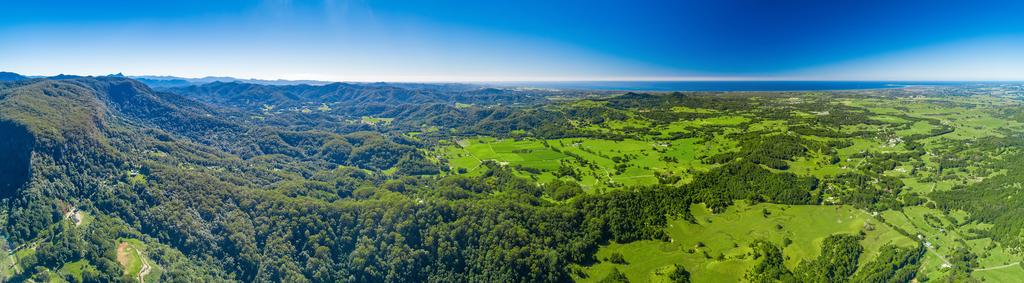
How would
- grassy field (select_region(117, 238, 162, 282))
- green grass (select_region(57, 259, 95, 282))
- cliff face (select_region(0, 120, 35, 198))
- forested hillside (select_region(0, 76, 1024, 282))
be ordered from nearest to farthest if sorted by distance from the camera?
green grass (select_region(57, 259, 95, 282))
forested hillside (select_region(0, 76, 1024, 282))
grassy field (select_region(117, 238, 162, 282))
cliff face (select_region(0, 120, 35, 198))

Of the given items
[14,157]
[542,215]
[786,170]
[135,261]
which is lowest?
[135,261]

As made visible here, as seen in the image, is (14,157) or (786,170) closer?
(14,157)

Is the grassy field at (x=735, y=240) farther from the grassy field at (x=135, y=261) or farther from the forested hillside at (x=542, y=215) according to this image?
the grassy field at (x=135, y=261)

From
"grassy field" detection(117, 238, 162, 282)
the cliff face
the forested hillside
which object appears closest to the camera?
the forested hillside

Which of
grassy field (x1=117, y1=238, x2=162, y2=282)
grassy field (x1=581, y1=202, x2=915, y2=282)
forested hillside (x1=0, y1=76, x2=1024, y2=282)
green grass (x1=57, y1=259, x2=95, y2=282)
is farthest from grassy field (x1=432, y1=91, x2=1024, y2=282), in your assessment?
green grass (x1=57, y1=259, x2=95, y2=282)

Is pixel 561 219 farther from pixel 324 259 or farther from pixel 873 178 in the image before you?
pixel 873 178

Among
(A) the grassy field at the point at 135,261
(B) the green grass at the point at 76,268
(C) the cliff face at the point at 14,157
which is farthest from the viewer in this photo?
(C) the cliff face at the point at 14,157

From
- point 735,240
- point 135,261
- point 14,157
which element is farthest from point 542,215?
point 14,157

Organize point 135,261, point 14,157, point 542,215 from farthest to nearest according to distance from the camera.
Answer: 1. point 14,157
2. point 542,215
3. point 135,261

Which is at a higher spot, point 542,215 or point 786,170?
point 786,170

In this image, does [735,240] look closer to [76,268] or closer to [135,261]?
[135,261]

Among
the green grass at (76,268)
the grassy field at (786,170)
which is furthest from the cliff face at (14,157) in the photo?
the grassy field at (786,170)

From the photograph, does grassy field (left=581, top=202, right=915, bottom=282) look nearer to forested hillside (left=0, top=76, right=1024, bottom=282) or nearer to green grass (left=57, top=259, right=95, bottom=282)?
forested hillside (left=0, top=76, right=1024, bottom=282)
